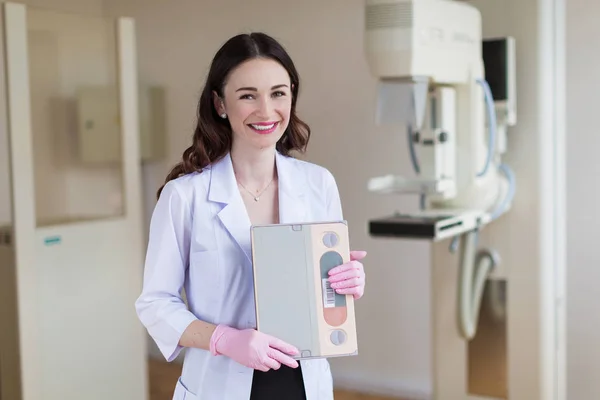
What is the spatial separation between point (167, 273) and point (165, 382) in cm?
258

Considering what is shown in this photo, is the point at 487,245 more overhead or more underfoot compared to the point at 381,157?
more underfoot

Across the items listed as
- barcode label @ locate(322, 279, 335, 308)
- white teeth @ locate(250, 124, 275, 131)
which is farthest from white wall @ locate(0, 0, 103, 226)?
barcode label @ locate(322, 279, 335, 308)

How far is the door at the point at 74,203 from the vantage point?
98.2 inches

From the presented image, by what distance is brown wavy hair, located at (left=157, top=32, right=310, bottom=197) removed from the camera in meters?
1.17

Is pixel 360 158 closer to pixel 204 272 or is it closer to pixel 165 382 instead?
pixel 165 382

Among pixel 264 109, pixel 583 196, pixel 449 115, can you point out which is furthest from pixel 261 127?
pixel 583 196

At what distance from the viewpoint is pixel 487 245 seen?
2.34 meters

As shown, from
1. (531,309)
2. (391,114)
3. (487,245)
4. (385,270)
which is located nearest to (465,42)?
(391,114)

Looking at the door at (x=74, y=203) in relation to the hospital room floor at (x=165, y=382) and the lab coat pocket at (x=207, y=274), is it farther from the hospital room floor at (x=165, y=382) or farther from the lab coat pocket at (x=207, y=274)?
the lab coat pocket at (x=207, y=274)

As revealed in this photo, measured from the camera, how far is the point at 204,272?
3.85 feet

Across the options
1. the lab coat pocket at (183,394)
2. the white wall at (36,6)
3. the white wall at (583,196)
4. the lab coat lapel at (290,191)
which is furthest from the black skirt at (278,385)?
the white wall at (36,6)

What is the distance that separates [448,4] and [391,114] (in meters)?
0.34

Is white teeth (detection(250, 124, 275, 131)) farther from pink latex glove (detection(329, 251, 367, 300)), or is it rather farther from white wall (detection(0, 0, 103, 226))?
white wall (detection(0, 0, 103, 226))

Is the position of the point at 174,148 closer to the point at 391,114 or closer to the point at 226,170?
the point at 391,114
